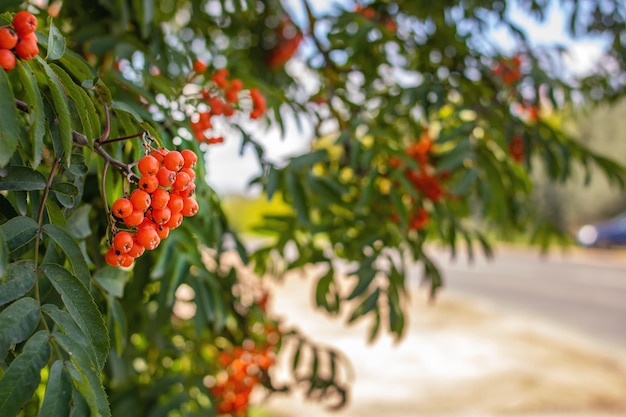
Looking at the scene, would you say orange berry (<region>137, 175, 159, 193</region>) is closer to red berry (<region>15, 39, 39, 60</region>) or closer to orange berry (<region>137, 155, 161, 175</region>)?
orange berry (<region>137, 155, 161, 175</region>)

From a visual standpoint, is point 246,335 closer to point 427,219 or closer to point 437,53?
point 427,219

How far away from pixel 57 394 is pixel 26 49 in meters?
0.35

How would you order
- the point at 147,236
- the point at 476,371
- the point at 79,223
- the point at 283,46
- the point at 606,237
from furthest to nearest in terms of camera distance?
the point at 606,237 < the point at 476,371 < the point at 283,46 < the point at 79,223 < the point at 147,236

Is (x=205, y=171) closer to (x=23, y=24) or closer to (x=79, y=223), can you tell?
(x=79, y=223)

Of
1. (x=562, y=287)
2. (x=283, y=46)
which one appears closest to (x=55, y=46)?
(x=283, y=46)

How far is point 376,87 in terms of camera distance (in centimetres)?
225

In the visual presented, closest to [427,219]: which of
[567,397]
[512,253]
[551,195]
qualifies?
[567,397]

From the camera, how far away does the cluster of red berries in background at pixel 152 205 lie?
2.30ft

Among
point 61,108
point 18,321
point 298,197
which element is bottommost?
point 18,321

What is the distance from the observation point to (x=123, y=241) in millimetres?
729

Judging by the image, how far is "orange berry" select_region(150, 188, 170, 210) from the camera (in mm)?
711

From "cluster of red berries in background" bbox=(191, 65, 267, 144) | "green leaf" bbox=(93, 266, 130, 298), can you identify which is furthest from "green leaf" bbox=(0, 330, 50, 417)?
"cluster of red berries in background" bbox=(191, 65, 267, 144)

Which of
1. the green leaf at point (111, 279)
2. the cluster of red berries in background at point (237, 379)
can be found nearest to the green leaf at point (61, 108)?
the green leaf at point (111, 279)

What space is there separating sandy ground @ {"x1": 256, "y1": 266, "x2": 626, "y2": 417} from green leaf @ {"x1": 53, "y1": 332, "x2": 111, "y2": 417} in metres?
3.06
